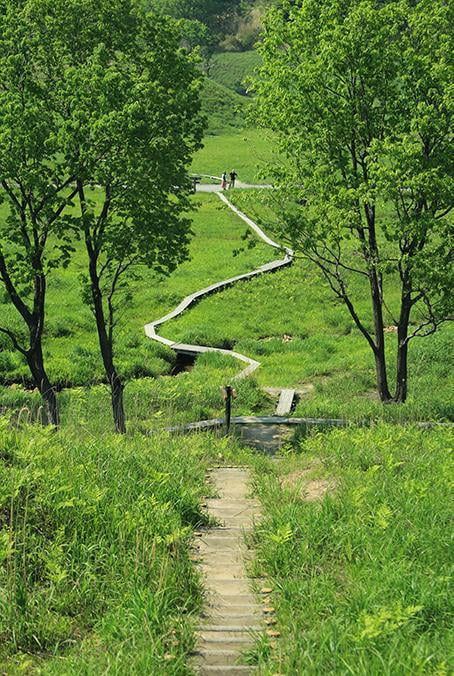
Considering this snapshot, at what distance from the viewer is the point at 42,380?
50.5 ft

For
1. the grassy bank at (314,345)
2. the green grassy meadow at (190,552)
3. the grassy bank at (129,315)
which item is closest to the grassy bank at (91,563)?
the green grassy meadow at (190,552)

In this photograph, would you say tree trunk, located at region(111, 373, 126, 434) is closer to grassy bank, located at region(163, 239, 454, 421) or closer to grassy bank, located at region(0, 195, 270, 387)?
grassy bank, located at region(0, 195, 270, 387)

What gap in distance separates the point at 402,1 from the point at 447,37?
1300mm

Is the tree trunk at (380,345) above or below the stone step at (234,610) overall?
below

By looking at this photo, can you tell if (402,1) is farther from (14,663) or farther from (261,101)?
(14,663)

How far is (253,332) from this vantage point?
2720 cm

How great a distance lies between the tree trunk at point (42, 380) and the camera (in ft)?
48.8

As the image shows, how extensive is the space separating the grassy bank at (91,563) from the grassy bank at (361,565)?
2.40 ft

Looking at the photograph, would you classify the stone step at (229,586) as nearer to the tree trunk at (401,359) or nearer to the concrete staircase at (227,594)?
the concrete staircase at (227,594)

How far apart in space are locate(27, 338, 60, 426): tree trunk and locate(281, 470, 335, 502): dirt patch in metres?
5.92

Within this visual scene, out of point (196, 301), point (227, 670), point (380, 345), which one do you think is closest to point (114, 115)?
point (380, 345)

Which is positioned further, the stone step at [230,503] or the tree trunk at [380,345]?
the tree trunk at [380,345]

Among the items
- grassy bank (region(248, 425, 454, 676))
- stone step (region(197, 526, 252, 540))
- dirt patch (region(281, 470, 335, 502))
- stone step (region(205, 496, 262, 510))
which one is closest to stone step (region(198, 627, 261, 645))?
grassy bank (region(248, 425, 454, 676))

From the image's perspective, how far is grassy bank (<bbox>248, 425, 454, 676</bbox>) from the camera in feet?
17.1
